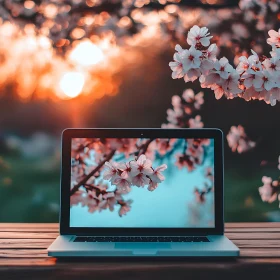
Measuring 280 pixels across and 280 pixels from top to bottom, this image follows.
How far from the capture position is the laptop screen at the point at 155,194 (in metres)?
0.94

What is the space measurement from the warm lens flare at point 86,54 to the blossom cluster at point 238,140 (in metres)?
1.02

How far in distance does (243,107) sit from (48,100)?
1.30 m

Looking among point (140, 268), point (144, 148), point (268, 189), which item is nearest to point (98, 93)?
point (268, 189)

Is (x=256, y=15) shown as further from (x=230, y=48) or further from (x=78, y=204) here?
(x=78, y=204)

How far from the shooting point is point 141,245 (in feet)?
2.75

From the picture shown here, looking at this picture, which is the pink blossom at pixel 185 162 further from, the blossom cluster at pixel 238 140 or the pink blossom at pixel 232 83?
the blossom cluster at pixel 238 140

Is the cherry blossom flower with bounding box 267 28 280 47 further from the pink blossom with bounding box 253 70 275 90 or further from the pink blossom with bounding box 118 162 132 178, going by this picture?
the pink blossom with bounding box 118 162 132 178

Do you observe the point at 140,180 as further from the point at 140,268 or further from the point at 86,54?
the point at 86,54

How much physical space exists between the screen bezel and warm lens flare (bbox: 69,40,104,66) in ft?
5.82

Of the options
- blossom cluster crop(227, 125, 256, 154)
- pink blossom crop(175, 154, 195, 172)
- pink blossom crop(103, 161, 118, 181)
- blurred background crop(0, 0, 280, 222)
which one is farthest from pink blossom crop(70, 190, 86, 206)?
blurred background crop(0, 0, 280, 222)

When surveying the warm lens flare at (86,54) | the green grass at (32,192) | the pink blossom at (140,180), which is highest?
the warm lens flare at (86,54)

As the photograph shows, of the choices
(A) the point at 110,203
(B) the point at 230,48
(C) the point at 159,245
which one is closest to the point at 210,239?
(C) the point at 159,245

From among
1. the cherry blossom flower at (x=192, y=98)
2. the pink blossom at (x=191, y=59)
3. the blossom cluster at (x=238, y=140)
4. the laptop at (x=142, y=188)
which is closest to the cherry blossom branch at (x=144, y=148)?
the laptop at (x=142, y=188)

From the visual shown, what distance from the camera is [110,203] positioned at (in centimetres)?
97
